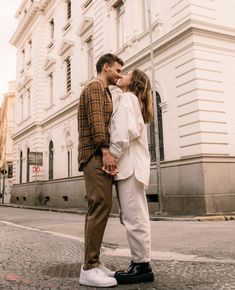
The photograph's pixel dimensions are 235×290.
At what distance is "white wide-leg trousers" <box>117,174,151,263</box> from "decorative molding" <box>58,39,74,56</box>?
1912 centimetres

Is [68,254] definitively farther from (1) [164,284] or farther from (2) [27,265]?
(1) [164,284]

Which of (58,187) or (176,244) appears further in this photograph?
(58,187)

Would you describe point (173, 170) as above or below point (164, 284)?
above

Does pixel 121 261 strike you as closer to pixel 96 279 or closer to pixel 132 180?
pixel 96 279

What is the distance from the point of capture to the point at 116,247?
197 inches

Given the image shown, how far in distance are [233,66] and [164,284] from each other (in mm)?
11197

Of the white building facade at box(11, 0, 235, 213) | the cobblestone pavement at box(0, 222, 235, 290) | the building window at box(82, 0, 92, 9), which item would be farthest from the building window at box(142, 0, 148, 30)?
the cobblestone pavement at box(0, 222, 235, 290)

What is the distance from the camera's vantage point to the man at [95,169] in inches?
113

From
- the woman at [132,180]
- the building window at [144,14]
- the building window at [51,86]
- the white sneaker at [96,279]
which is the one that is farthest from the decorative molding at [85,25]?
the white sneaker at [96,279]

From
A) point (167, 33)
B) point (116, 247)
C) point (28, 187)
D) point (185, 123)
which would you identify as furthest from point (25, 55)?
point (116, 247)

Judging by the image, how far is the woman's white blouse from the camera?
2918 millimetres

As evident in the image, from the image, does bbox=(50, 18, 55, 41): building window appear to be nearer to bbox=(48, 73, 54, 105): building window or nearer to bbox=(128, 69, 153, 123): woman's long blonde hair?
bbox=(48, 73, 54, 105): building window

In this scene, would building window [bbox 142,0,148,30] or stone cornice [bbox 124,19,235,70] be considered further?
building window [bbox 142,0,148,30]

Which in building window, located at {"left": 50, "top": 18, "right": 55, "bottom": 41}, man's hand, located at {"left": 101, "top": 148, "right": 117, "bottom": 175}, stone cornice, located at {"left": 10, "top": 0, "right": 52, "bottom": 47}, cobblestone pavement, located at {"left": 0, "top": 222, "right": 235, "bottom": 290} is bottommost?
cobblestone pavement, located at {"left": 0, "top": 222, "right": 235, "bottom": 290}
